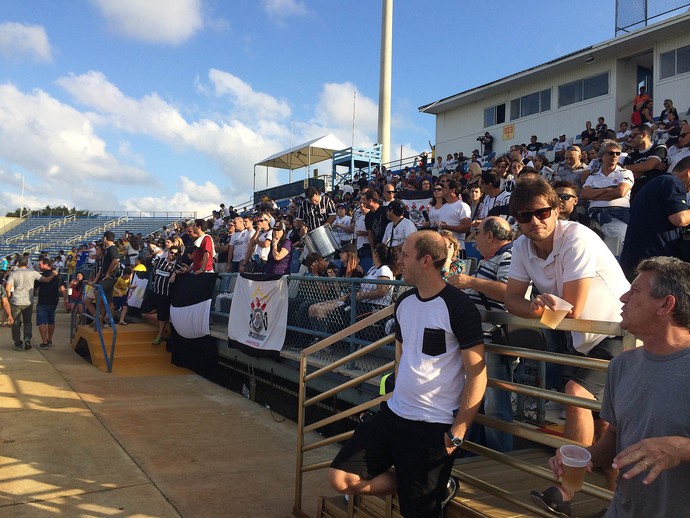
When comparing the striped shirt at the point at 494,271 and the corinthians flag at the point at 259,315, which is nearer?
the striped shirt at the point at 494,271

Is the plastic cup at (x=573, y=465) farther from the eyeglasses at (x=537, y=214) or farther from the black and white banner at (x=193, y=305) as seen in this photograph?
the black and white banner at (x=193, y=305)

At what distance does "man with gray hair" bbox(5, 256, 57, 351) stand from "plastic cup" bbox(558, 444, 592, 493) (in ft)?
39.7

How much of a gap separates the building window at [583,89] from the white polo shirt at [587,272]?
1896cm

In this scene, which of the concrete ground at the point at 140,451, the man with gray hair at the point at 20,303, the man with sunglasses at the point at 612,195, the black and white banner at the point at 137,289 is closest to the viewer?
the concrete ground at the point at 140,451

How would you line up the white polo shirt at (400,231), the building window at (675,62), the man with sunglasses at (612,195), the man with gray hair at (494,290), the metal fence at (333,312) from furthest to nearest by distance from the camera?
the building window at (675,62) → the white polo shirt at (400,231) → the metal fence at (333,312) → the man with sunglasses at (612,195) → the man with gray hair at (494,290)

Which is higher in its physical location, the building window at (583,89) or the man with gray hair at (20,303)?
the building window at (583,89)

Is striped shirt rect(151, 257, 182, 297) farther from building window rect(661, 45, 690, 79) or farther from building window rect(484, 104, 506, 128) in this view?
building window rect(484, 104, 506, 128)

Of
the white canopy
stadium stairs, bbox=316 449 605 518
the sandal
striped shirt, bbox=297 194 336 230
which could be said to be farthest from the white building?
the sandal

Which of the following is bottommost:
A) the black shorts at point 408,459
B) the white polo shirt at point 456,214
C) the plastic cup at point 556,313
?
the black shorts at point 408,459

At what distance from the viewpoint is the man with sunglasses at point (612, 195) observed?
5.52 meters

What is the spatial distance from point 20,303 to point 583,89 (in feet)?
60.9

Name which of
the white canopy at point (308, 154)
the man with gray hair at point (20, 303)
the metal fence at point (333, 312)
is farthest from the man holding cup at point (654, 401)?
the white canopy at point (308, 154)

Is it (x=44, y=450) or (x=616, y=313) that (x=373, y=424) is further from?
(x=44, y=450)

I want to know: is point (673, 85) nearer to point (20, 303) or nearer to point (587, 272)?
point (587, 272)
